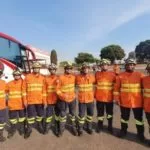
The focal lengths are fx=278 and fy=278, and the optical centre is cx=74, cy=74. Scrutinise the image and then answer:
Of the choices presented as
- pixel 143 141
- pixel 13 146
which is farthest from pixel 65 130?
pixel 143 141

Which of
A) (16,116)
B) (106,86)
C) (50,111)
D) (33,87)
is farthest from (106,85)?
(16,116)

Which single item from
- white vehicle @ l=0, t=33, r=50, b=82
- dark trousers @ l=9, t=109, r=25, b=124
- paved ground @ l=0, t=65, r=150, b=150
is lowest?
paved ground @ l=0, t=65, r=150, b=150

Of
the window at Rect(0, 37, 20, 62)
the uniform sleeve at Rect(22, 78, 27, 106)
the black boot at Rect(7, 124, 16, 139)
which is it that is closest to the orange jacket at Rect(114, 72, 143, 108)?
the uniform sleeve at Rect(22, 78, 27, 106)

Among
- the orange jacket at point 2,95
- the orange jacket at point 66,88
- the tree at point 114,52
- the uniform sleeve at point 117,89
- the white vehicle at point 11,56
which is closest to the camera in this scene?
the uniform sleeve at point 117,89

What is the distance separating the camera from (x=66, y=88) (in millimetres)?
7016

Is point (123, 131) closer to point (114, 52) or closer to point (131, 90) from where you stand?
point (131, 90)

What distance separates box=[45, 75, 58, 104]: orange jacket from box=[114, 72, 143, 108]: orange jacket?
1.71m

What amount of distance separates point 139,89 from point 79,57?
84.0m

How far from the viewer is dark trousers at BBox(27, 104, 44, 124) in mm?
7176

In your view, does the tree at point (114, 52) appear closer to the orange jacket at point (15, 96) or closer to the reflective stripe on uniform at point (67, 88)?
the reflective stripe on uniform at point (67, 88)

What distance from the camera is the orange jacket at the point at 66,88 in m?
6.92

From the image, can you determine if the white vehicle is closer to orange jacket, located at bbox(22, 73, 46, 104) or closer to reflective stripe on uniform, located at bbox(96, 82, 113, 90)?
orange jacket, located at bbox(22, 73, 46, 104)

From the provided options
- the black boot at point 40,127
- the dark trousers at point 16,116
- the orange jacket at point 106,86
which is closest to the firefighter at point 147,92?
the orange jacket at point 106,86

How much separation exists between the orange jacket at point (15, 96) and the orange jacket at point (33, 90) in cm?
13
